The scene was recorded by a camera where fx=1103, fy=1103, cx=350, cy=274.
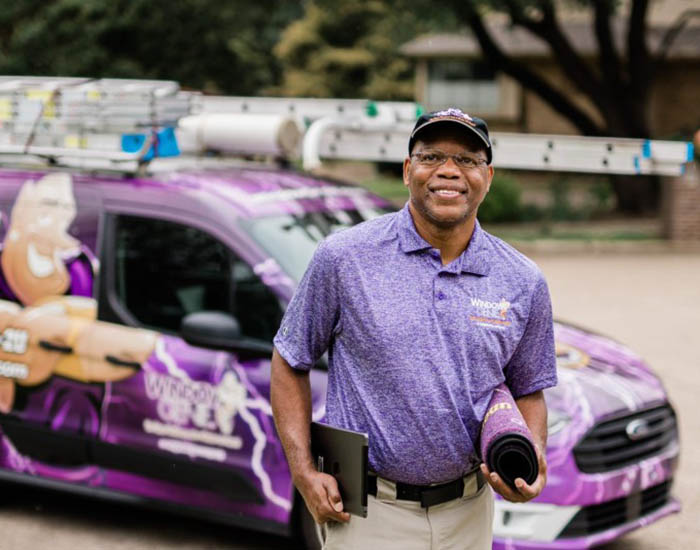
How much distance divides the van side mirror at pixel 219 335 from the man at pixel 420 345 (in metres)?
1.90

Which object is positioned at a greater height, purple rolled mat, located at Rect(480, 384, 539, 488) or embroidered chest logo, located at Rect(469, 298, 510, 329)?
embroidered chest logo, located at Rect(469, 298, 510, 329)

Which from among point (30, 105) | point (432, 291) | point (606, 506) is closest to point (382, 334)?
point (432, 291)

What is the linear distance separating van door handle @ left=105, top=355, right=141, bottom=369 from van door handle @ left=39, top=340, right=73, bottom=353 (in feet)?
0.80

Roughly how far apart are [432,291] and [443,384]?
0.24 meters

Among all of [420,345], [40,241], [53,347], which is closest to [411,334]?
[420,345]

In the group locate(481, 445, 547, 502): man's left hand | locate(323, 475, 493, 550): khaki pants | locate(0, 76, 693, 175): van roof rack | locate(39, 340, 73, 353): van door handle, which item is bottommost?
locate(39, 340, 73, 353): van door handle

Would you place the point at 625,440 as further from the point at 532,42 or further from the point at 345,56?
the point at 345,56

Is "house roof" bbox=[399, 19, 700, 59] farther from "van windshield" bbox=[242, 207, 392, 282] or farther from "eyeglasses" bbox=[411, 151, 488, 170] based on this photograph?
"eyeglasses" bbox=[411, 151, 488, 170]

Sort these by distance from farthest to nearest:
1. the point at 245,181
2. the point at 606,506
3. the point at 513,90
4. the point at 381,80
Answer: the point at 381,80 < the point at 513,90 < the point at 245,181 < the point at 606,506

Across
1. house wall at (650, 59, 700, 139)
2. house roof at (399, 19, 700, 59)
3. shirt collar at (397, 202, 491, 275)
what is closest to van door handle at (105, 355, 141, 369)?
shirt collar at (397, 202, 491, 275)

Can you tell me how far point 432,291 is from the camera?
114 inches

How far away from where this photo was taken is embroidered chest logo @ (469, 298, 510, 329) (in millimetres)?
2904

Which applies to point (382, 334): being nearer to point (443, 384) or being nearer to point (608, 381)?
point (443, 384)

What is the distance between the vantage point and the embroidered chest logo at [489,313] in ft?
9.53
